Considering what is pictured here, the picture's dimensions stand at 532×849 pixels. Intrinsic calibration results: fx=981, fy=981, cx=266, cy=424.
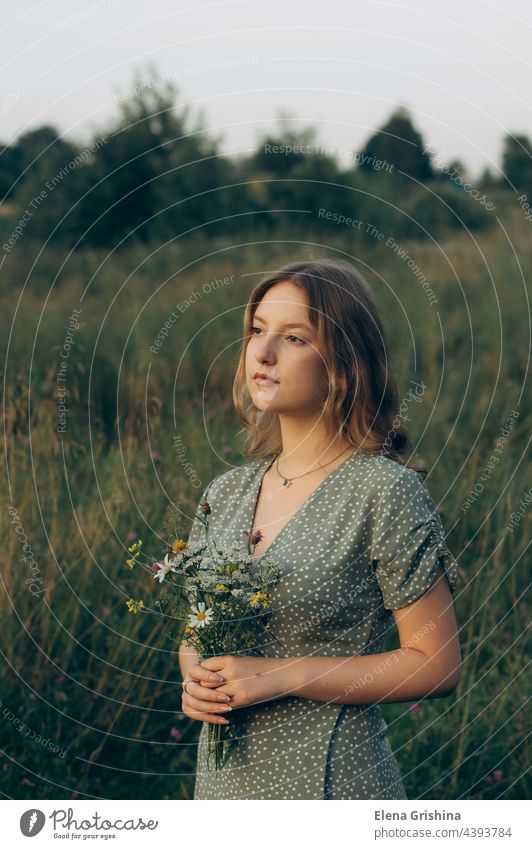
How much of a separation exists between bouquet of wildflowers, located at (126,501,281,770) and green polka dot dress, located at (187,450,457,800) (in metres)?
0.10

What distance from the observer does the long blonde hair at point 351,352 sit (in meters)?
2.40

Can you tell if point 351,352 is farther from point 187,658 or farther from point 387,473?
point 187,658

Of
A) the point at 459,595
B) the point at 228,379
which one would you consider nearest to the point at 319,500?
the point at 459,595

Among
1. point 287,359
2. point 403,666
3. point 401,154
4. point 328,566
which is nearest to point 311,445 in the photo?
point 287,359

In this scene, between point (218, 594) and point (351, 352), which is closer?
point (218, 594)

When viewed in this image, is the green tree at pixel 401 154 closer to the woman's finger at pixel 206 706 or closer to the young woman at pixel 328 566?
the young woman at pixel 328 566

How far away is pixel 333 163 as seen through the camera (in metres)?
11.7

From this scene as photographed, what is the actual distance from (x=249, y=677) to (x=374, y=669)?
0.28 m

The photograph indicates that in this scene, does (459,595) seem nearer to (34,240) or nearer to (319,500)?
(319,500)

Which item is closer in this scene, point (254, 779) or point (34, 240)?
point (254, 779)

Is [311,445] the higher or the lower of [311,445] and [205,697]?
the higher

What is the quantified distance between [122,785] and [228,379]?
2188 millimetres

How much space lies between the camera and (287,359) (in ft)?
7.76

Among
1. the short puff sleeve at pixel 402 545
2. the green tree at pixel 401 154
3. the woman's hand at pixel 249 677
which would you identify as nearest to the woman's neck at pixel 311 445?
the short puff sleeve at pixel 402 545
